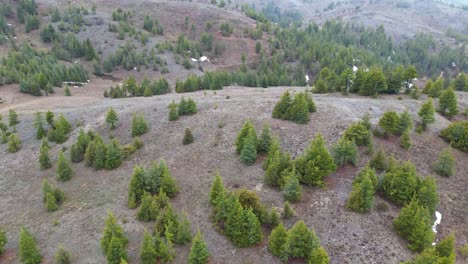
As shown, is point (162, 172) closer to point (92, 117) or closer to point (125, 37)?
point (92, 117)

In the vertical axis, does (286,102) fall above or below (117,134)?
above

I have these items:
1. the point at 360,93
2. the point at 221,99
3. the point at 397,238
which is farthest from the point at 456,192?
the point at 221,99

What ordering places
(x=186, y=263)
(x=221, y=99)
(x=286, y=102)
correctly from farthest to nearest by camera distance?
(x=221, y=99) < (x=286, y=102) < (x=186, y=263)

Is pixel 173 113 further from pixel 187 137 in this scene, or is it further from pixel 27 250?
pixel 27 250

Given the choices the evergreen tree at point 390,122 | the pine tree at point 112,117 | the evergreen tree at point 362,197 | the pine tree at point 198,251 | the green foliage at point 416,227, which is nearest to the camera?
the pine tree at point 198,251

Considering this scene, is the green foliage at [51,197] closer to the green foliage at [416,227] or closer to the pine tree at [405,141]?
the green foliage at [416,227]

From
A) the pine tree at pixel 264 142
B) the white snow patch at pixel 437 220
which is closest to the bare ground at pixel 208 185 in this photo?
the white snow patch at pixel 437 220

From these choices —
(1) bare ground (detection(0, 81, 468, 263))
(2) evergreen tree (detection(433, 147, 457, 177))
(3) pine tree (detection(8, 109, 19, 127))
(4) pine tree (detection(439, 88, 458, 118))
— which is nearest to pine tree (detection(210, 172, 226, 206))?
(1) bare ground (detection(0, 81, 468, 263))
